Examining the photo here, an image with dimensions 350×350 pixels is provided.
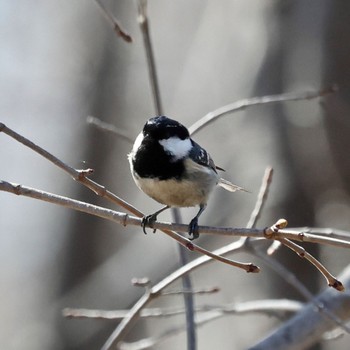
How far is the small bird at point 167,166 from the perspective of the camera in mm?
2611

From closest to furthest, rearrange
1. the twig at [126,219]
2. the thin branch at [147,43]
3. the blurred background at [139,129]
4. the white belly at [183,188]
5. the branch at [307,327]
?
the twig at [126,219]
the white belly at [183,188]
the thin branch at [147,43]
the branch at [307,327]
the blurred background at [139,129]

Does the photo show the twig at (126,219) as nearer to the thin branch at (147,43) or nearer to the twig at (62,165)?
the twig at (62,165)

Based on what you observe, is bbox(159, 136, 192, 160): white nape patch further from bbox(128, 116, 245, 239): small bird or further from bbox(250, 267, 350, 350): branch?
bbox(250, 267, 350, 350): branch

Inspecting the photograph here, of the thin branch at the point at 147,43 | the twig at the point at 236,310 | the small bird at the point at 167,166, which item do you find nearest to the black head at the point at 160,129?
the small bird at the point at 167,166

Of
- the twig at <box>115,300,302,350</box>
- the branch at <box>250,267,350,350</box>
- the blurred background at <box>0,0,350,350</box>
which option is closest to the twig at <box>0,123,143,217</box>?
the twig at <box>115,300,302,350</box>

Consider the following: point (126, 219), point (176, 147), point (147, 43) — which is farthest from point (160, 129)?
point (126, 219)

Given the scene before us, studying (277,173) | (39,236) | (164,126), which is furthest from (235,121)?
(164,126)

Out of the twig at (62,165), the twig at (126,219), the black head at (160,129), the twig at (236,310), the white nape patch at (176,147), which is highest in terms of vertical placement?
the black head at (160,129)

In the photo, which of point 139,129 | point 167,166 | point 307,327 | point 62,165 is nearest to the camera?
point 62,165

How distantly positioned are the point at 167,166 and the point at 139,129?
358cm

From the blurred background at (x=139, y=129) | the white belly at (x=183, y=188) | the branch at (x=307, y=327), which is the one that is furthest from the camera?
the blurred background at (x=139, y=129)

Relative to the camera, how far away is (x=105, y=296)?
219 inches

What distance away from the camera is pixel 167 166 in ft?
8.61

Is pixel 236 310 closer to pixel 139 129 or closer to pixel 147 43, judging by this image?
pixel 147 43
